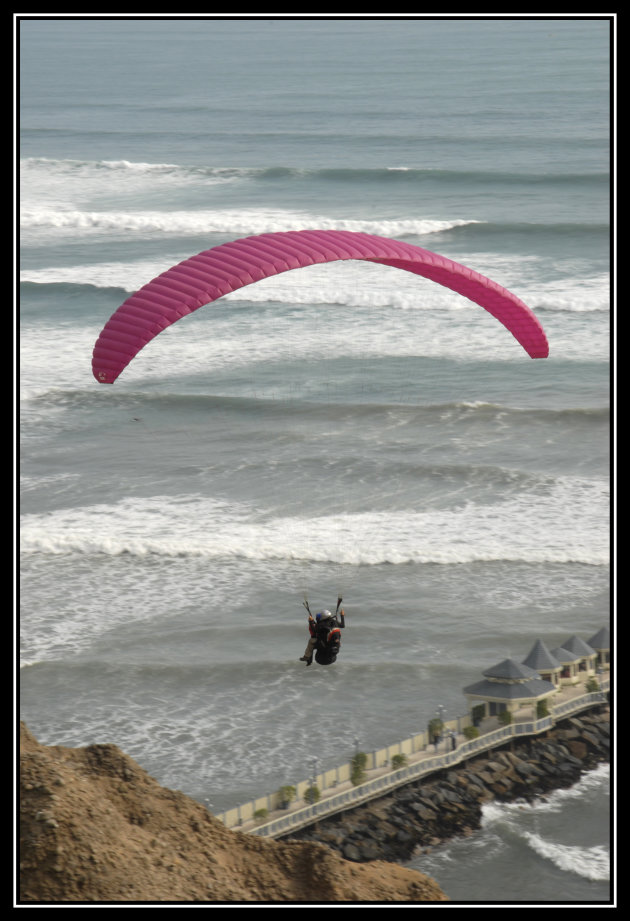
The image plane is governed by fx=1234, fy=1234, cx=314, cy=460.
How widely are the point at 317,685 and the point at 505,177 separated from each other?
3699 cm

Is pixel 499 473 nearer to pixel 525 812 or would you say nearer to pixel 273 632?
pixel 273 632

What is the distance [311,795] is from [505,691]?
347cm

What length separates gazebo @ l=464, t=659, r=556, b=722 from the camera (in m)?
16.9

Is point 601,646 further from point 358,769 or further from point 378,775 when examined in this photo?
point 358,769

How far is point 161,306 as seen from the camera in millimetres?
12891

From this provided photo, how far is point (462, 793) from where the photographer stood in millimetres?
15648

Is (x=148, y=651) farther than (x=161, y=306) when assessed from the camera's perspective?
Yes

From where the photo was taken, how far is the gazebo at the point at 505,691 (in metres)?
16.9

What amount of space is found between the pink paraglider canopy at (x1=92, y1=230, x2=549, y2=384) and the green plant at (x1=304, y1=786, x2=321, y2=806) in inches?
218

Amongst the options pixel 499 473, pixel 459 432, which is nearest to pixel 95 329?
pixel 459 432

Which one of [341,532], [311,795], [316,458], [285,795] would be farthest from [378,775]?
[316,458]

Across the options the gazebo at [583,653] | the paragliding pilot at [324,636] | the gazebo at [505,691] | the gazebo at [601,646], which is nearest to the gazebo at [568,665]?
the gazebo at [583,653]

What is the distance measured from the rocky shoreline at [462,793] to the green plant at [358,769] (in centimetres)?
31
